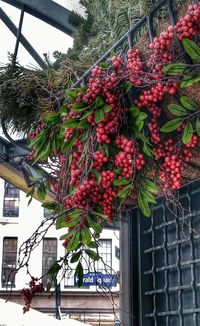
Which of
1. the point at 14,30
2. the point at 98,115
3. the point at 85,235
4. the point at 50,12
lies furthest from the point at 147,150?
the point at 14,30

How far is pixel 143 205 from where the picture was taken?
154 cm

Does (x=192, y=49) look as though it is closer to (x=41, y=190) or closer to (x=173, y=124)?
(x=173, y=124)

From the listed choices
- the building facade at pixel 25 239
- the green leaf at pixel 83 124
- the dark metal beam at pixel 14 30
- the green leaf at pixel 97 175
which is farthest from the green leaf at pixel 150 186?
the building facade at pixel 25 239

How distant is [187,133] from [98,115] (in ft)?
0.82

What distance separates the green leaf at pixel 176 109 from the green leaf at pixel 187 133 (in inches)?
1.5

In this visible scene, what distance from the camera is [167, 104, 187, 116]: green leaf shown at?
143 centimetres

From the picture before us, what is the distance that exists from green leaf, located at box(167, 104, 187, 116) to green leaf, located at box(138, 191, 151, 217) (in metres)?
0.27

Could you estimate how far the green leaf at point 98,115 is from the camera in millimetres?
1391

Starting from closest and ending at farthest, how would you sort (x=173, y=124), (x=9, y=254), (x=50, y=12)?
(x=173, y=124)
(x=50, y=12)
(x=9, y=254)

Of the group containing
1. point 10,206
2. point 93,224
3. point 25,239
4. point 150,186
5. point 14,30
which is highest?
point 10,206

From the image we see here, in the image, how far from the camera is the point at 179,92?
5.15ft

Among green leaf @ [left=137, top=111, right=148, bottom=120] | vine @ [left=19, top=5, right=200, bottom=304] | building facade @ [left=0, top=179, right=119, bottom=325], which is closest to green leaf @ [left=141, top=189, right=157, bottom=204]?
vine @ [left=19, top=5, right=200, bottom=304]

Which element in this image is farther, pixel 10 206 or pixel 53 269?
pixel 10 206

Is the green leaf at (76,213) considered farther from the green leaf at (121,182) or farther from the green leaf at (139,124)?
the green leaf at (139,124)
